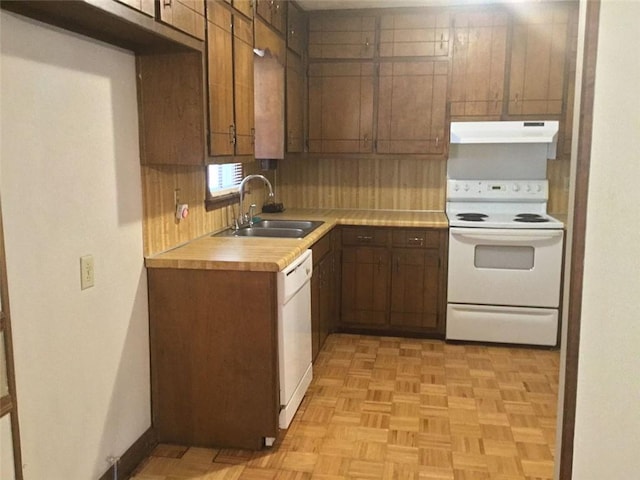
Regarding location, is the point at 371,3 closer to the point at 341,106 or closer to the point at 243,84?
the point at 341,106

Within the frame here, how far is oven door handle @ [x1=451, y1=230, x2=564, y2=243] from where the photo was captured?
391 centimetres

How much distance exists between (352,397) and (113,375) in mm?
1395

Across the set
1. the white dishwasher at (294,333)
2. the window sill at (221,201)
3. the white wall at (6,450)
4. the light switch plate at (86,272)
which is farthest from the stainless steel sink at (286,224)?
the white wall at (6,450)

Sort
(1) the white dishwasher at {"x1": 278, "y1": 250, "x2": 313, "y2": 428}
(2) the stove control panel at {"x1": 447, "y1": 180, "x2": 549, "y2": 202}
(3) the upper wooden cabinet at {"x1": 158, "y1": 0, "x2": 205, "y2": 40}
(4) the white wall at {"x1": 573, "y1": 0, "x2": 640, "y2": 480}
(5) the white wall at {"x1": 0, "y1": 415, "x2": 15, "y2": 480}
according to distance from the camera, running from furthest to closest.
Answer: (2) the stove control panel at {"x1": 447, "y1": 180, "x2": 549, "y2": 202} → (1) the white dishwasher at {"x1": 278, "y1": 250, "x2": 313, "y2": 428} → (3) the upper wooden cabinet at {"x1": 158, "y1": 0, "x2": 205, "y2": 40} → (5) the white wall at {"x1": 0, "y1": 415, "x2": 15, "y2": 480} → (4) the white wall at {"x1": 573, "y1": 0, "x2": 640, "y2": 480}

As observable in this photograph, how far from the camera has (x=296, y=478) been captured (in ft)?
8.18

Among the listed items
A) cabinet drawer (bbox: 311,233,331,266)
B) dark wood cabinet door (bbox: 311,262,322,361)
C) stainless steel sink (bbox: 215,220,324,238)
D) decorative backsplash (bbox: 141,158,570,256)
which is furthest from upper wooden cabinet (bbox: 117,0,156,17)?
decorative backsplash (bbox: 141,158,570,256)

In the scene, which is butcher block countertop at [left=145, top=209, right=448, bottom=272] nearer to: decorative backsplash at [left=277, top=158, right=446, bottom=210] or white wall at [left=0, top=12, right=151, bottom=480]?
white wall at [left=0, top=12, right=151, bottom=480]

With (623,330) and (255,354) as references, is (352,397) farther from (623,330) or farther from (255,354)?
(623,330)

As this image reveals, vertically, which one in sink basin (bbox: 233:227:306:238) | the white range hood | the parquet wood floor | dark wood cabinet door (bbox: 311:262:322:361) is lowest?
the parquet wood floor

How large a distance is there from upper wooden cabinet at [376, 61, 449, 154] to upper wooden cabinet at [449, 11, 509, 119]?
11 cm

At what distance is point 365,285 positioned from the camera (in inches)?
169

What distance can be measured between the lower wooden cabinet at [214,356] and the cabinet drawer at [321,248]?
88cm

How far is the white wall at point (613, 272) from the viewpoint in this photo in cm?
132

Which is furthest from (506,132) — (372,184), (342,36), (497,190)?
(342,36)
